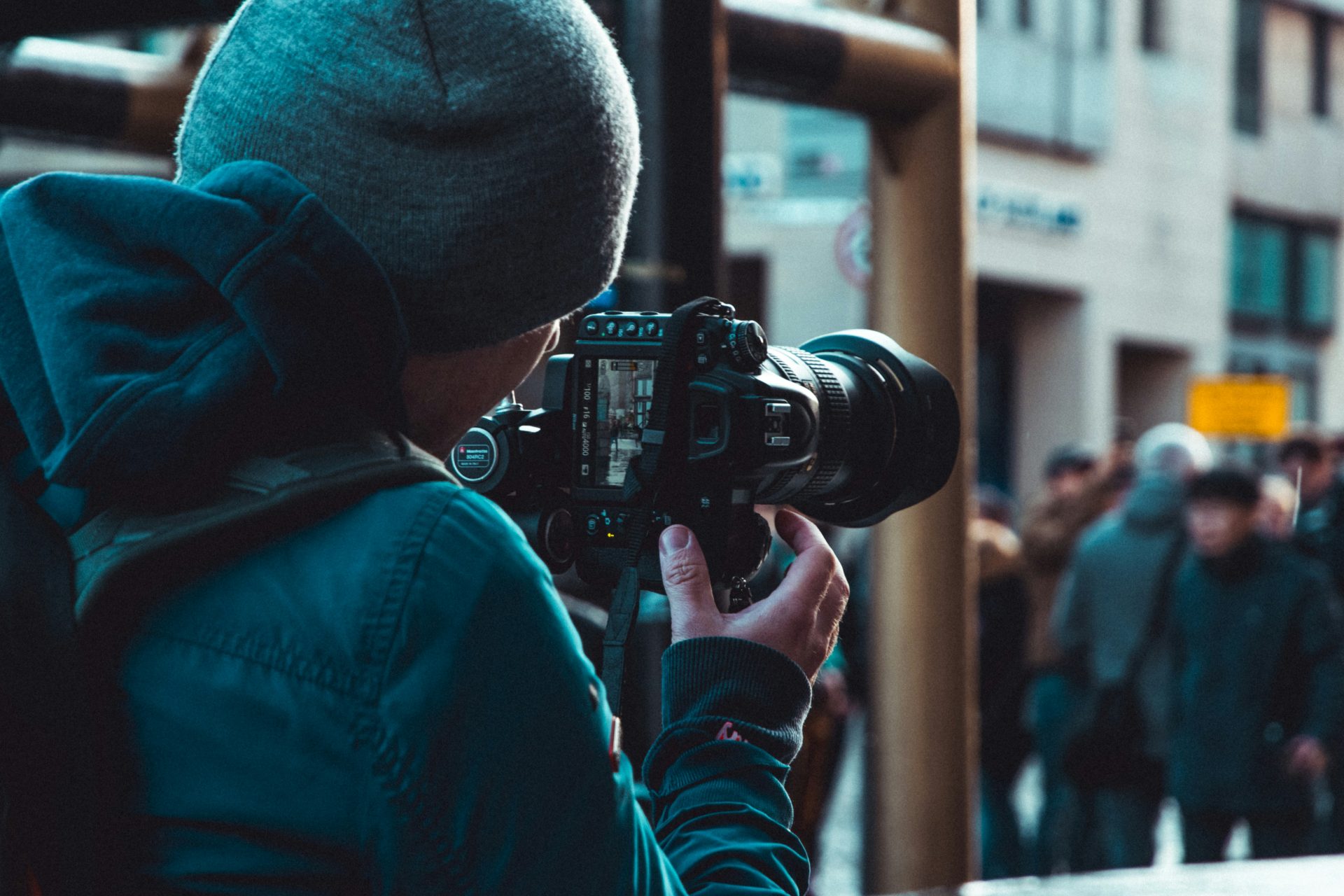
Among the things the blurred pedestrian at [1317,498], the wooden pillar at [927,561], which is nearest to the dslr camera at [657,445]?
the wooden pillar at [927,561]

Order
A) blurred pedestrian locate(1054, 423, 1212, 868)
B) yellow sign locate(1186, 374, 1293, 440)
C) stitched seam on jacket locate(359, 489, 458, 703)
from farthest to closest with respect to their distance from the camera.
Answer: yellow sign locate(1186, 374, 1293, 440) → blurred pedestrian locate(1054, 423, 1212, 868) → stitched seam on jacket locate(359, 489, 458, 703)

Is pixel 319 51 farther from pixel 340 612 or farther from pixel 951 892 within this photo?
pixel 951 892

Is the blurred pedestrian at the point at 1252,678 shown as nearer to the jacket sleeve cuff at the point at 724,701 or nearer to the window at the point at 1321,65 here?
the jacket sleeve cuff at the point at 724,701

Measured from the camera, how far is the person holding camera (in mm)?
1080

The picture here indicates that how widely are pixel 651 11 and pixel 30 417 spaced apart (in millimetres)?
2280

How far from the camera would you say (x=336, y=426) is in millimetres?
1160

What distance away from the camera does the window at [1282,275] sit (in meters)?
23.6

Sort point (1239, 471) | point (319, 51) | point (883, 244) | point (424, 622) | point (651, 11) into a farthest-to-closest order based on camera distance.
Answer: point (1239, 471) → point (883, 244) → point (651, 11) → point (319, 51) → point (424, 622)

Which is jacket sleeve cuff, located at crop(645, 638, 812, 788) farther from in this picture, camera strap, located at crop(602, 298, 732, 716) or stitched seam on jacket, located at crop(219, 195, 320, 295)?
stitched seam on jacket, located at crop(219, 195, 320, 295)

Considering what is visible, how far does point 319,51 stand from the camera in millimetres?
1197

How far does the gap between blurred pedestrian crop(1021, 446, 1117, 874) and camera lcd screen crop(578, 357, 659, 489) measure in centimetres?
568

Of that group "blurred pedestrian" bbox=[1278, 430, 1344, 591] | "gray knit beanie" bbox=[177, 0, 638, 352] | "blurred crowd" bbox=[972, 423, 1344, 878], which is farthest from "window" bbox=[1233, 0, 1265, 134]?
"gray knit beanie" bbox=[177, 0, 638, 352]

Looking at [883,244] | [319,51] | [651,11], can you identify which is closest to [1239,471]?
[883,244]

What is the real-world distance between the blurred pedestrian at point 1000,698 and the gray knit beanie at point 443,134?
6526mm
